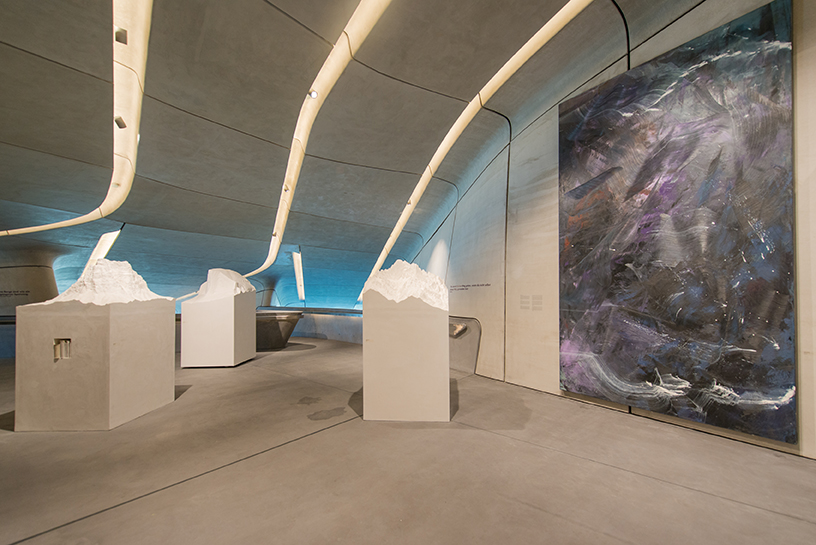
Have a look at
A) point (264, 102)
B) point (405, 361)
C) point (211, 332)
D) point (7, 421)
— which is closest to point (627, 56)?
point (405, 361)

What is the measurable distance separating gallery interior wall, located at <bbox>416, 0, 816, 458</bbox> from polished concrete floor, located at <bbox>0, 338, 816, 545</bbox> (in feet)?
3.61

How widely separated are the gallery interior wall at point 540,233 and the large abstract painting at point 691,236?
0.10m

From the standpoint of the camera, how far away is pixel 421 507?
222 cm

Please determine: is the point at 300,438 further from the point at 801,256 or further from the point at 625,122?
the point at 625,122

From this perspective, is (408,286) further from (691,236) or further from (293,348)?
(293,348)

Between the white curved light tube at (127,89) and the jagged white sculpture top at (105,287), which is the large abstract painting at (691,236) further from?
the white curved light tube at (127,89)

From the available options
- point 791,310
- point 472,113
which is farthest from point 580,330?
point 472,113

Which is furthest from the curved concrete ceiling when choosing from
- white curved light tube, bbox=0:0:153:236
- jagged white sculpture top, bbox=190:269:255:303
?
jagged white sculpture top, bbox=190:269:255:303

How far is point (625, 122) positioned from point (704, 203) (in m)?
1.46

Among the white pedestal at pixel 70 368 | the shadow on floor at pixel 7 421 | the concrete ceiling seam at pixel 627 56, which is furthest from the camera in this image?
the concrete ceiling seam at pixel 627 56

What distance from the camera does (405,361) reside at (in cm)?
383

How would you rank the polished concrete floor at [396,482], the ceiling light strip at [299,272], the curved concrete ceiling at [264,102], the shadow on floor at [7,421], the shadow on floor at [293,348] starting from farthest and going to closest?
the ceiling light strip at [299,272]
the shadow on floor at [293,348]
the curved concrete ceiling at [264,102]
the shadow on floor at [7,421]
the polished concrete floor at [396,482]

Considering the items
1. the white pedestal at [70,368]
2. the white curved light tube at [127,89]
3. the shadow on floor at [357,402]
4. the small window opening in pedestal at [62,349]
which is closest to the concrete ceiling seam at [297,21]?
the white curved light tube at [127,89]

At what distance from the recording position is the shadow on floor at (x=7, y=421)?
3582mm
